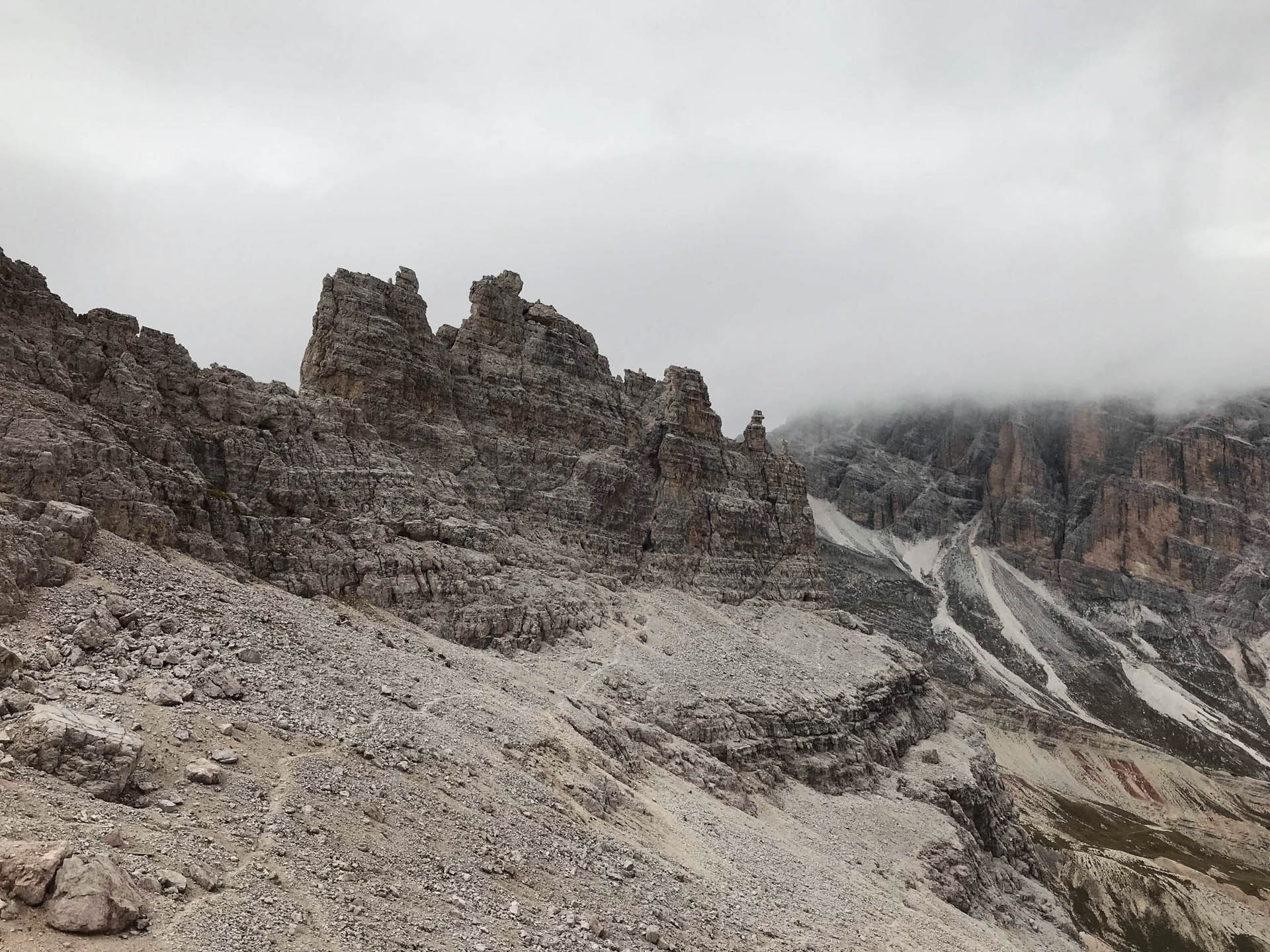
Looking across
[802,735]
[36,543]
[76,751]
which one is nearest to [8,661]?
[76,751]

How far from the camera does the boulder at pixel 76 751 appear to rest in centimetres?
1678

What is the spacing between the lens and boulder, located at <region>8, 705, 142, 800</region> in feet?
55.1

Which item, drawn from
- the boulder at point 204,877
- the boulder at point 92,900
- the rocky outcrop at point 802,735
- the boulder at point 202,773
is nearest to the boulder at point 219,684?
the boulder at point 202,773

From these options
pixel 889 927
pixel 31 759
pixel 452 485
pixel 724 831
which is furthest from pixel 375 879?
pixel 452 485

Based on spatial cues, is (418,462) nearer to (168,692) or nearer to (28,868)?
(168,692)

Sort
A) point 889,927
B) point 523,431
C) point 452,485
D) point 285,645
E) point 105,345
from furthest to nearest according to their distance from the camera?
point 523,431 → point 452,485 → point 105,345 → point 889,927 → point 285,645

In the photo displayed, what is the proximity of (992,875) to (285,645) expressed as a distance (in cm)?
A: 5813

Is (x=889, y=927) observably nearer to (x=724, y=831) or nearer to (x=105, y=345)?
(x=724, y=831)

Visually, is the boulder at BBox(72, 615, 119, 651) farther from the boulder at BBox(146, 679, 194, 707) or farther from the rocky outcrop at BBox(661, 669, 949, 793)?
the rocky outcrop at BBox(661, 669, 949, 793)

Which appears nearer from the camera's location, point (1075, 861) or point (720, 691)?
point (720, 691)

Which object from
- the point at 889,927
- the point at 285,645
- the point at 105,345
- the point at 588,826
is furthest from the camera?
the point at 105,345

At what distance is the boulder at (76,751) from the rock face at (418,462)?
1170cm

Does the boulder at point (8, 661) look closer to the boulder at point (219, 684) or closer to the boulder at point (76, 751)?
the boulder at point (76, 751)

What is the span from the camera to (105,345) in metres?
43.7
